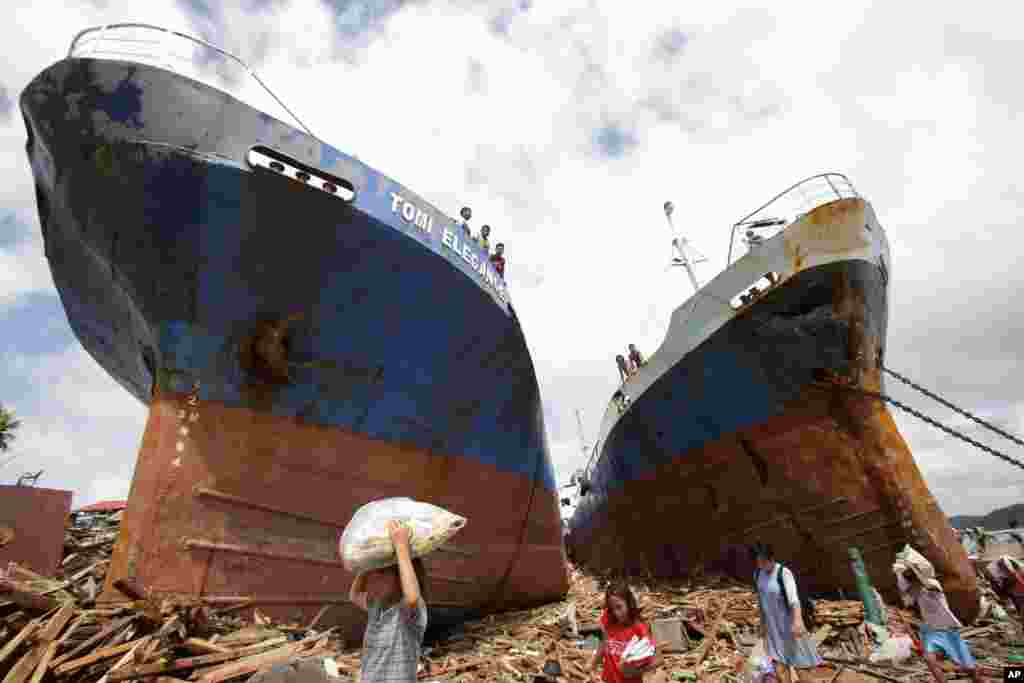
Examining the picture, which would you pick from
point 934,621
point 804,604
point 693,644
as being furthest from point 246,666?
point 804,604

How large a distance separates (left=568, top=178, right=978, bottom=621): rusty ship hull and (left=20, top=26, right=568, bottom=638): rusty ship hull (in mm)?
4754

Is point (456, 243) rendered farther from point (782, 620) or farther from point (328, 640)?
point (782, 620)

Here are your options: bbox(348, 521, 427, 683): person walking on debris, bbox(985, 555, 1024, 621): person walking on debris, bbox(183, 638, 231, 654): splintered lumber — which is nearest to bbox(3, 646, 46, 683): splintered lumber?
bbox(183, 638, 231, 654): splintered lumber

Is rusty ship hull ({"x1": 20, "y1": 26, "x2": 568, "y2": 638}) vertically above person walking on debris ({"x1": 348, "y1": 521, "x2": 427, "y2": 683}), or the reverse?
rusty ship hull ({"x1": 20, "y1": 26, "x2": 568, "y2": 638})

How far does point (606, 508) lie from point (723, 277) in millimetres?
8044

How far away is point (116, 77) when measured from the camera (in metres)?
5.07

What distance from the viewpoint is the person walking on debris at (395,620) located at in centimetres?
Result: 236

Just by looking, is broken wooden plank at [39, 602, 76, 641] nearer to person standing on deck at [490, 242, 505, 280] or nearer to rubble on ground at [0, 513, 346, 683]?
rubble on ground at [0, 513, 346, 683]

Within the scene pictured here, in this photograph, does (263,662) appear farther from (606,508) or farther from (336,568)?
(606,508)

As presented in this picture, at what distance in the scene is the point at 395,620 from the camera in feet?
7.96

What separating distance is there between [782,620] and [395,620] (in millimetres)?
3551

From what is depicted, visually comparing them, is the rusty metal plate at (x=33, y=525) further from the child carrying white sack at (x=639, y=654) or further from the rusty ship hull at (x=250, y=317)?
the child carrying white sack at (x=639, y=654)

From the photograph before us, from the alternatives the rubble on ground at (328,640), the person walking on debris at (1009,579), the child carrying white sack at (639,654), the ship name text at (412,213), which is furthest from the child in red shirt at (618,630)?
the person walking on debris at (1009,579)

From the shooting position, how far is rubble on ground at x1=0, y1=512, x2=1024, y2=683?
11.3 ft
